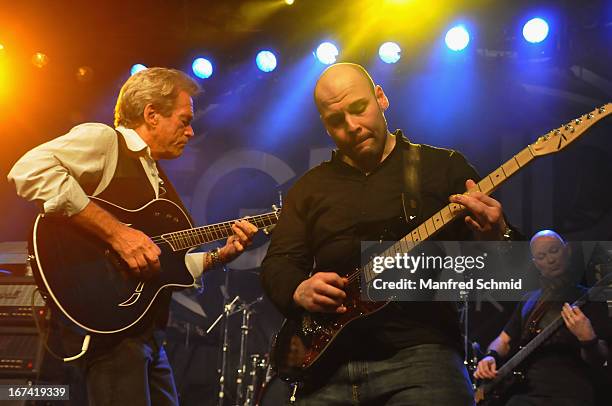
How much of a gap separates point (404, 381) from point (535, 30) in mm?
5010

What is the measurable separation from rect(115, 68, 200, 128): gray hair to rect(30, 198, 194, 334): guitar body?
30.4 inches

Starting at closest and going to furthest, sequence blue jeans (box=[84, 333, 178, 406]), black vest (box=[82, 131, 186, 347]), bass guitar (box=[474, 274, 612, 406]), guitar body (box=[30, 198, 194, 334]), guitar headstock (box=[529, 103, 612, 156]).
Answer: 1. guitar headstock (box=[529, 103, 612, 156])
2. blue jeans (box=[84, 333, 178, 406])
3. guitar body (box=[30, 198, 194, 334])
4. black vest (box=[82, 131, 186, 347])
5. bass guitar (box=[474, 274, 612, 406])

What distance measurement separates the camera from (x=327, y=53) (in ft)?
22.0

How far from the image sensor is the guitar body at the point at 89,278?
9.84ft

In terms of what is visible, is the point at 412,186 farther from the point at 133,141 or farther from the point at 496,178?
the point at 133,141

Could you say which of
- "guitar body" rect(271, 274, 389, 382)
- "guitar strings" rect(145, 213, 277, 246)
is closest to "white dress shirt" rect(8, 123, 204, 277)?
"guitar strings" rect(145, 213, 277, 246)

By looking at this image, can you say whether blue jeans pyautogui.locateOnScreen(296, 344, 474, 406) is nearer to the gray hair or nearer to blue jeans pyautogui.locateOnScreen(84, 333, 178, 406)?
blue jeans pyautogui.locateOnScreen(84, 333, 178, 406)

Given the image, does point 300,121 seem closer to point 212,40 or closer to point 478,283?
point 212,40

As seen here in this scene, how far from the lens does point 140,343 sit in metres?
3.03

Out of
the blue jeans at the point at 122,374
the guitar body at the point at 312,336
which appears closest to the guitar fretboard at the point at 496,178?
the guitar body at the point at 312,336

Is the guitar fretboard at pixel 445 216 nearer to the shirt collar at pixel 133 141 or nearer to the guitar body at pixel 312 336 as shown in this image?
the guitar body at pixel 312 336

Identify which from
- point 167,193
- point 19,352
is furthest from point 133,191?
point 19,352

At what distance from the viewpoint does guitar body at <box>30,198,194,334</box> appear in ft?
9.84

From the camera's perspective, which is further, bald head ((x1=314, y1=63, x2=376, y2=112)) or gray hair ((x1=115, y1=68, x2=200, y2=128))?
gray hair ((x1=115, y1=68, x2=200, y2=128))
